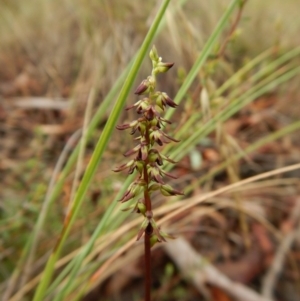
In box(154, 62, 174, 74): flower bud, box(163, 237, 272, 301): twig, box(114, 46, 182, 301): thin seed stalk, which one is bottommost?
box(163, 237, 272, 301): twig

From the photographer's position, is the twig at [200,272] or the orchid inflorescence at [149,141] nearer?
the orchid inflorescence at [149,141]

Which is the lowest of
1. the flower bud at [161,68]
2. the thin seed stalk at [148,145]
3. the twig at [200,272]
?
the twig at [200,272]

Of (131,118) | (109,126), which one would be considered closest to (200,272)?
(131,118)

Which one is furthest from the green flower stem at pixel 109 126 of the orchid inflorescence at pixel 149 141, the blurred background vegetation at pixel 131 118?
the blurred background vegetation at pixel 131 118

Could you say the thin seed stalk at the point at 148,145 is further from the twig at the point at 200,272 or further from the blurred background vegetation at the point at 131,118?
the twig at the point at 200,272

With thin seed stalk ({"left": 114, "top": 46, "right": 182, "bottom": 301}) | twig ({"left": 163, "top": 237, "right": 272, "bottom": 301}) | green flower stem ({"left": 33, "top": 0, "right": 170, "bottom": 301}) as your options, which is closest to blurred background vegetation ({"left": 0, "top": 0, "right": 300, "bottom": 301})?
twig ({"left": 163, "top": 237, "right": 272, "bottom": 301})

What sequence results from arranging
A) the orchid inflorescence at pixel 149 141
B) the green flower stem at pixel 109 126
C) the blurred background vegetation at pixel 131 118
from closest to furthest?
the orchid inflorescence at pixel 149 141, the green flower stem at pixel 109 126, the blurred background vegetation at pixel 131 118

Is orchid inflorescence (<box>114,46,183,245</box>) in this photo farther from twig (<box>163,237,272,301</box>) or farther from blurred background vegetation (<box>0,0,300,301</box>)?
twig (<box>163,237,272,301</box>)
